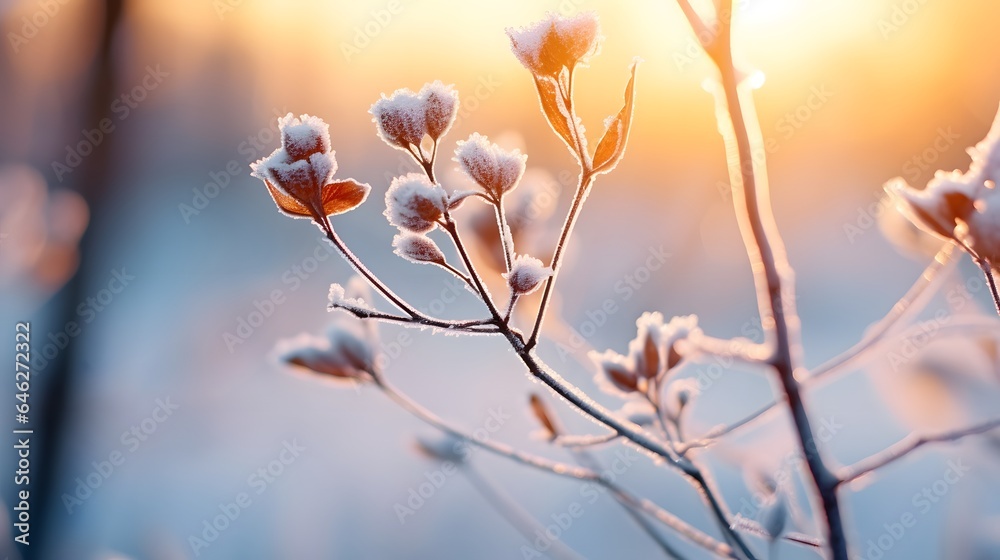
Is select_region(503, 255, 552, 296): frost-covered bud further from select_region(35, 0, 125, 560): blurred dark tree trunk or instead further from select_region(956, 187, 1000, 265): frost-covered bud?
select_region(35, 0, 125, 560): blurred dark tree trunk

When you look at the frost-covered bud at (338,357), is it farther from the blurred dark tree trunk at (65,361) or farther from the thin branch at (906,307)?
the blurred dark tree trunk at (65,361)

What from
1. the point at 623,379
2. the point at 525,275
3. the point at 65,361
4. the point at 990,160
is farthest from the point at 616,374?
the point at 65,361

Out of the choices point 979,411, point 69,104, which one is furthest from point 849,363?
point 69,104

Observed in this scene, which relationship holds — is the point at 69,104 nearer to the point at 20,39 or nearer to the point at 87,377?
the point at 20,39

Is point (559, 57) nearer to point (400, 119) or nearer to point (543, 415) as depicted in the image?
Result: point (400, 119)

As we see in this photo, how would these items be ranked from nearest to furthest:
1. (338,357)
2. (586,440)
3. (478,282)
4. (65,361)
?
1. (478,282)
2. (586,440)
3. (338,357)
4. (65,361)

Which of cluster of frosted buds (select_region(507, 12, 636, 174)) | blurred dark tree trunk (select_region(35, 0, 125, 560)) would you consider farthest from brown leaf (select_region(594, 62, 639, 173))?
blurred dark tree trunk (select_region(35, 0, 125, 560))
